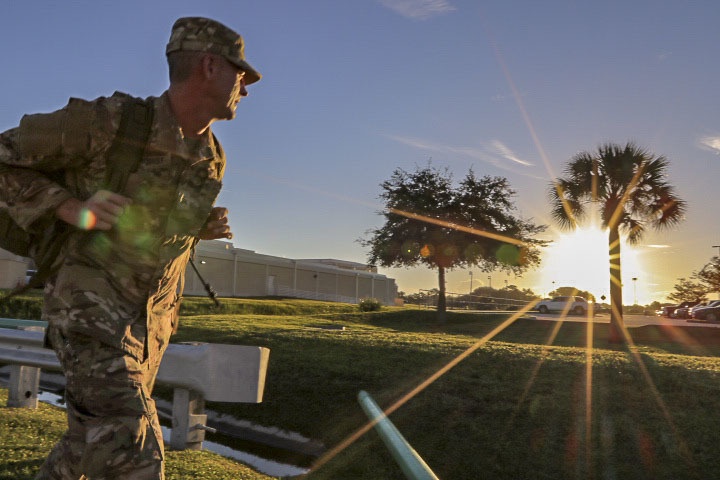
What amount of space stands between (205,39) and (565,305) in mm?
56374

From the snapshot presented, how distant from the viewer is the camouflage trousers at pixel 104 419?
6.40 ft

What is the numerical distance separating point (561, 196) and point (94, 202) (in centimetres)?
2363

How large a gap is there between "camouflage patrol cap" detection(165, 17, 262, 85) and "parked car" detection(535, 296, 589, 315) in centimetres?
5527

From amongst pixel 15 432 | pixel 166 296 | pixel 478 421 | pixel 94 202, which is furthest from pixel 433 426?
pixel 94 202

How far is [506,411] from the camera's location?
6281 millimetres

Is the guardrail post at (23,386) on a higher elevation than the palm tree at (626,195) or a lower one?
lower

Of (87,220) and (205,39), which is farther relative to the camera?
(205,39)

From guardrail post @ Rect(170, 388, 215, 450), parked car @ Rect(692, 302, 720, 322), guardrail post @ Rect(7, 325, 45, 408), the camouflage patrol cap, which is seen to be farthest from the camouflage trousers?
parked car @ Rect(692, 302, 720, 322)

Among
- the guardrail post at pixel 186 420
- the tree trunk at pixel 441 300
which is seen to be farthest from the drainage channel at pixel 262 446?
the tree trunk at pixel 441 300

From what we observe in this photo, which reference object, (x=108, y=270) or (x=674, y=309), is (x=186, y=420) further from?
(x=674, y=309)

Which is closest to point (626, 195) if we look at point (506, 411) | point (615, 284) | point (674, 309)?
point (615, 284)

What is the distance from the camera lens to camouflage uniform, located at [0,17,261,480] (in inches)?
78.4

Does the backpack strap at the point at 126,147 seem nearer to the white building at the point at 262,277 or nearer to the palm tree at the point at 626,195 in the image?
the palm tree at the point at 626,195

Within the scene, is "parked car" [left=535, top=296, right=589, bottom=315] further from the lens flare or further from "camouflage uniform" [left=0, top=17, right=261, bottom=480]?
the lens flare
